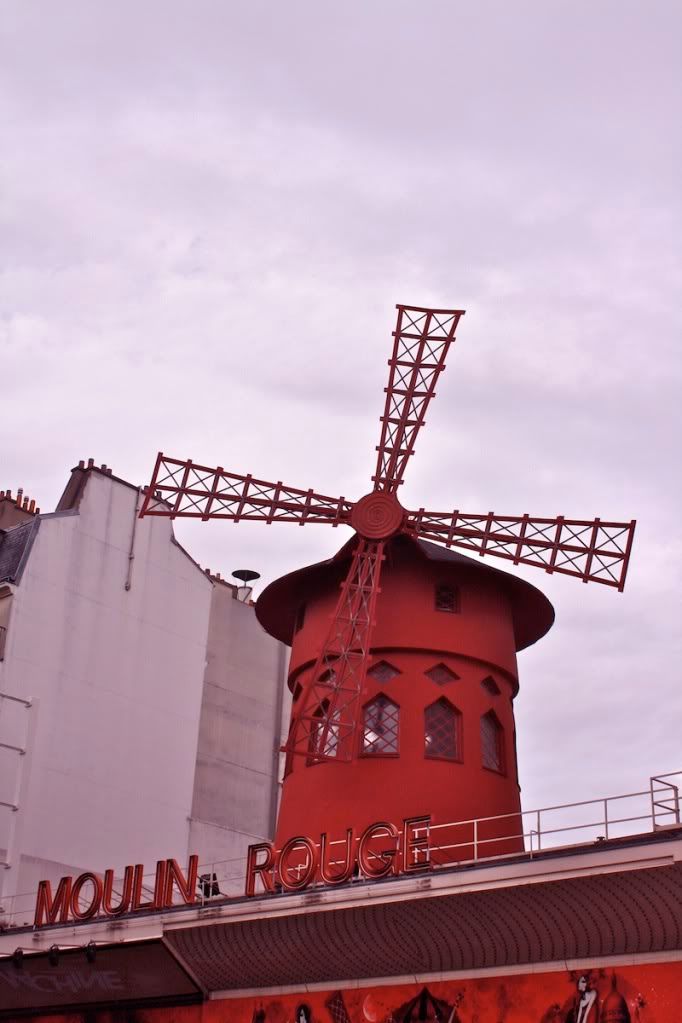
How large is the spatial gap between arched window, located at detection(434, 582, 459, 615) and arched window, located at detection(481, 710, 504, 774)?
1.20 meters

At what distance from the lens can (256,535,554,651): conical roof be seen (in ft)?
47.3

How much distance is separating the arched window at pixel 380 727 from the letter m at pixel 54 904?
11.1 feet

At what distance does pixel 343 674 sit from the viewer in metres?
13.6

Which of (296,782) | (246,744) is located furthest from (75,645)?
(296,782)

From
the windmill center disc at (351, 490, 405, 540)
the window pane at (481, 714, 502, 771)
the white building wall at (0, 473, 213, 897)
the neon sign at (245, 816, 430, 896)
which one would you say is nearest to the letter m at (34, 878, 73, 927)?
the neon sign at (245, 816, 430, 896)

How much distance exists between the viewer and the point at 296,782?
14.1 m

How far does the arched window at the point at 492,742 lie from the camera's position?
14086 millimetres

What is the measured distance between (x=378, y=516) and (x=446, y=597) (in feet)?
3.96

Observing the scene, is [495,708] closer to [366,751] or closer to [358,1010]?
[366,751]

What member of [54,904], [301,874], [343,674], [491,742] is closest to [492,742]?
[491,742]

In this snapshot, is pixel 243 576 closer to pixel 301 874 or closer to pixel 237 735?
pixel 237 735

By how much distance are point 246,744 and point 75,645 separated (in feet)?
12.5

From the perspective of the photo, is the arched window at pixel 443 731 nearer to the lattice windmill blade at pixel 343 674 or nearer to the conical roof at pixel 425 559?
the lattice windmill blade at pixel 343 674

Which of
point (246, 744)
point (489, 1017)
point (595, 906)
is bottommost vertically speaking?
point (489, 1017)
